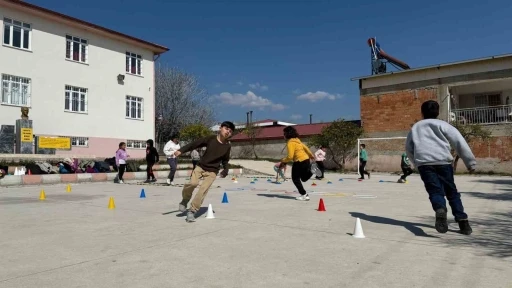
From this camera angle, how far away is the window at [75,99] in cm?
2466

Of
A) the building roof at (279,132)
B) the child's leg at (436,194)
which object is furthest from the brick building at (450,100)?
the child's leg at (436,194)

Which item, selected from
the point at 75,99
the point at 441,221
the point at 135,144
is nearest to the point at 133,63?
the point at 75,99

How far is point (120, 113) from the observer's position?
27.7 metres

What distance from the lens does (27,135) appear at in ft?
69.5

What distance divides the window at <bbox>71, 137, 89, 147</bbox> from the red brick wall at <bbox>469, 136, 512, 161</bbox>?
2464cm

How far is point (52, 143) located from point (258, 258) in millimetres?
22388

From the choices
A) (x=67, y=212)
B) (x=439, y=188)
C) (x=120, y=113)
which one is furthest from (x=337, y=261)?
(x=120, y=113)

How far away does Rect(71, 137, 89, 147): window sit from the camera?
2458 cm

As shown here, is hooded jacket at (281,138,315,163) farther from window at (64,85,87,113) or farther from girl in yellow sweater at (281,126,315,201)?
window at (64,85,87,113)

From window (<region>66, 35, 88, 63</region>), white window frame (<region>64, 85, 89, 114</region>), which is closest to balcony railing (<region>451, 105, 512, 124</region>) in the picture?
white window frame (<region>64, 85, 89, 114</region>)

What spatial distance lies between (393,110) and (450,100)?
374 cm

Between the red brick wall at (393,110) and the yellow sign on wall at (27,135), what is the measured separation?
21.7 m

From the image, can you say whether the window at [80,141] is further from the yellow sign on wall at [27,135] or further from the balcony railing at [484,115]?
the balcony railing at [484,115]

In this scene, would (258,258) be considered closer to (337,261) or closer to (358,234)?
(337,261)
